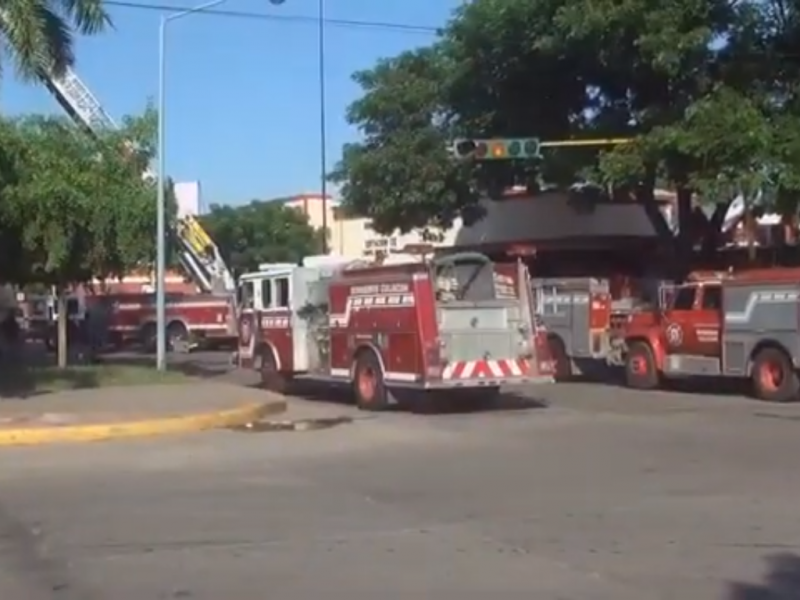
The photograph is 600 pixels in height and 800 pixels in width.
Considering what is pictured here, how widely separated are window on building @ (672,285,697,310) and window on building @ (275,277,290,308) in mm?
7682

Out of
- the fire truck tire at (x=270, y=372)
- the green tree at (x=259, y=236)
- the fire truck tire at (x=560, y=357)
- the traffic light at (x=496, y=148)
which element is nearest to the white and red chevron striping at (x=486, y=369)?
the fire truck tire at (x=270, y=372)

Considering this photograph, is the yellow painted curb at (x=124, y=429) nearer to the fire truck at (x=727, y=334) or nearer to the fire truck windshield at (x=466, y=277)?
the fire truck windshield at (x=466, y=277)

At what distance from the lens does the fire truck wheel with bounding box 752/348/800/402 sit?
27.2m

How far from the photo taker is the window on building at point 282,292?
93.8 ft

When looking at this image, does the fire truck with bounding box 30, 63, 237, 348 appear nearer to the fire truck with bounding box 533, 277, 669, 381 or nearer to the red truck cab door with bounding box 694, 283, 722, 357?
the fire truck with bounding box 533, 277, 669, 381

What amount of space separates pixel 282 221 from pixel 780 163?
5419 cm

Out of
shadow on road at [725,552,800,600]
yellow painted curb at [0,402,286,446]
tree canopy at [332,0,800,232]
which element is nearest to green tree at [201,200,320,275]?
tree canopy at [332,0,800,232]

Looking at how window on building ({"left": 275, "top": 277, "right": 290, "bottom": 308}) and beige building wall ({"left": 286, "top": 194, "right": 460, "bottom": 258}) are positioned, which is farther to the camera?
beige building wall ({"left": 286, "top": 194, "right": 460, "bottom": 258})

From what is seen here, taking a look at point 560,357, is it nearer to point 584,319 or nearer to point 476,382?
point 584,319

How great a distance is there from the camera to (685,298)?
99.3ft

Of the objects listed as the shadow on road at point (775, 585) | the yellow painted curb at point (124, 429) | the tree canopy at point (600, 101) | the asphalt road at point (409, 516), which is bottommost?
the shadow on road at point (775, 585)

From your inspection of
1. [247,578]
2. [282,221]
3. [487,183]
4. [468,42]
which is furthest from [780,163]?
[282,221]

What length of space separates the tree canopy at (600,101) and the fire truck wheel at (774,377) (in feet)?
14.4

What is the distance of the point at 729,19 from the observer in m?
33.3
